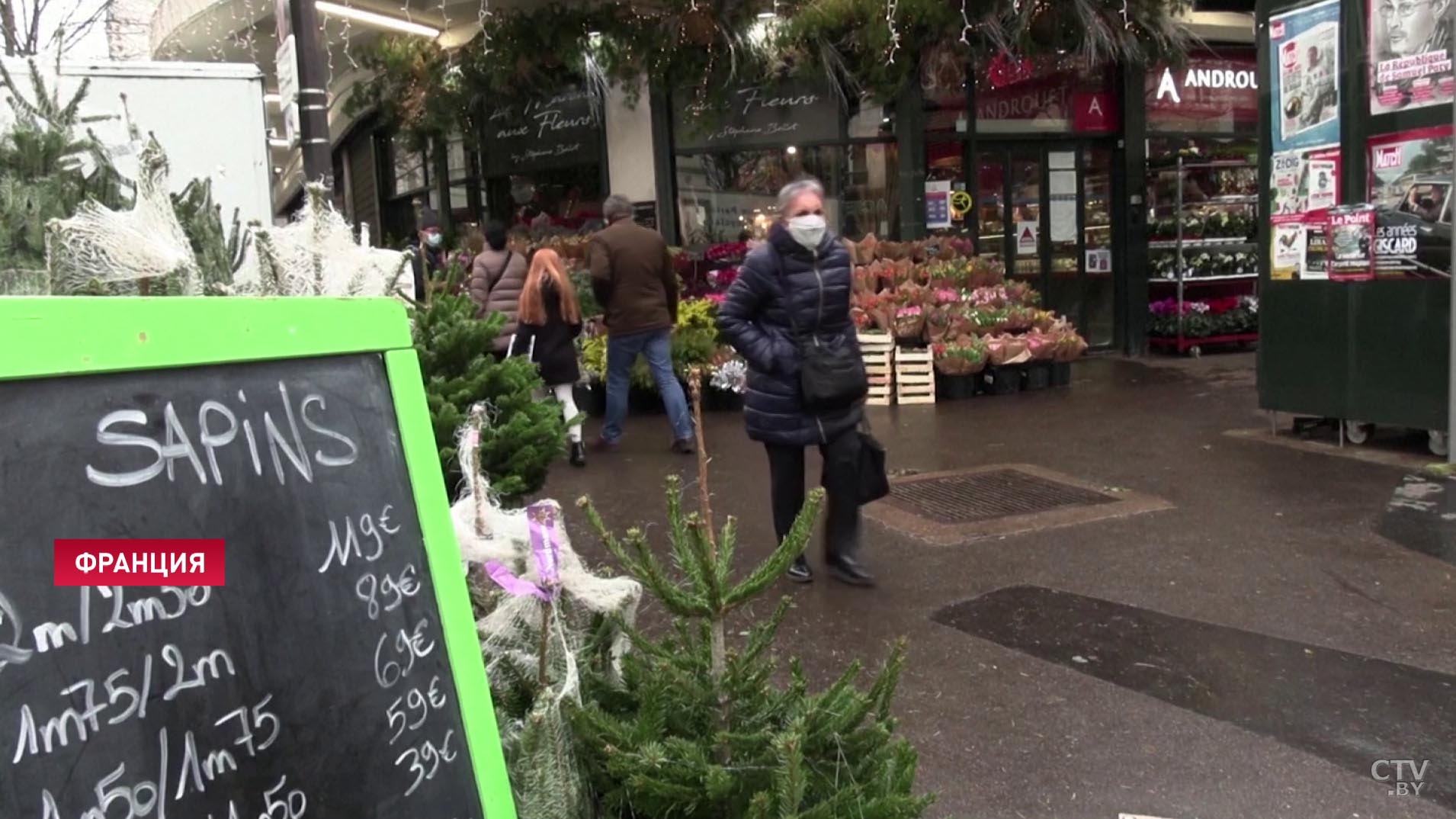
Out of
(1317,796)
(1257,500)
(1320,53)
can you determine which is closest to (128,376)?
(1317,796)

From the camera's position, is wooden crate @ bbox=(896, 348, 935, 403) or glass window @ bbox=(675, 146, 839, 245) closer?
wooden crate @ bbox=(896, 348, 935, 403)

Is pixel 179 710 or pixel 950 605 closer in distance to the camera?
pixel 179 710

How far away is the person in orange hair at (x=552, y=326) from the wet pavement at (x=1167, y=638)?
27.4 inches

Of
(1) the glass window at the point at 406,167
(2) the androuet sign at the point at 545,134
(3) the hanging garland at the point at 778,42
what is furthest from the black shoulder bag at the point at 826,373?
(1) the glass window at the point at 406,167

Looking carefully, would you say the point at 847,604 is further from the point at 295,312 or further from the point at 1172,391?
the point at 1172,391

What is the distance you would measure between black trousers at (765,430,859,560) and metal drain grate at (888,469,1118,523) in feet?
3.75

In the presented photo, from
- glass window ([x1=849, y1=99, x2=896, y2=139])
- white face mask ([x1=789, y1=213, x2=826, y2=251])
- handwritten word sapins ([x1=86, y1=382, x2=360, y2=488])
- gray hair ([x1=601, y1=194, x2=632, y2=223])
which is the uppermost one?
glass window ([x1=849, y1=99, x2=896, y2=139])

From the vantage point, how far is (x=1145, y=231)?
13.4 meters

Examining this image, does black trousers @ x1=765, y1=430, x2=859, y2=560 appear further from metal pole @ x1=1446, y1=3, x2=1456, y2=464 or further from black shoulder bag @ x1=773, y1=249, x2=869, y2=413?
metal pole @ x1=1446, y1=3, x2=1456, y2=464

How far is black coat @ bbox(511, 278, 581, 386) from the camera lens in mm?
7891

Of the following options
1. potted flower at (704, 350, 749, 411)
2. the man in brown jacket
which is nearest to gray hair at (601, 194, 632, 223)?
the man in brown jacket

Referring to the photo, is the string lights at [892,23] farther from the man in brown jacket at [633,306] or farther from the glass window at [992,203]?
the man in brown jacket at [633,306]

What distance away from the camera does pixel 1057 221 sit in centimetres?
1345

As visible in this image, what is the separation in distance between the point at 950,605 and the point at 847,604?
1.40ft
